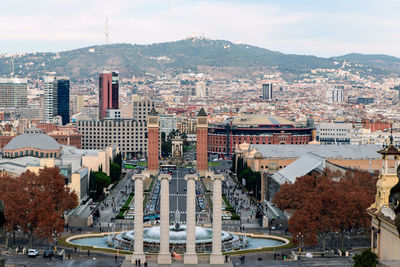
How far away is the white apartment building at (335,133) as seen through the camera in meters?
188

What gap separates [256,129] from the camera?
187125 mm

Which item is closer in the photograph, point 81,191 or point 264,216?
point 264,216

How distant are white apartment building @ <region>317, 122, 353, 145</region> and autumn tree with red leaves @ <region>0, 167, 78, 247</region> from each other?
125m

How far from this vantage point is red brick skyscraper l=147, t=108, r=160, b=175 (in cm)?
13938

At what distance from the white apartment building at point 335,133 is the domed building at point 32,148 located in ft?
287

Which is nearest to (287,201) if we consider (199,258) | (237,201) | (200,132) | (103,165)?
(199,258)

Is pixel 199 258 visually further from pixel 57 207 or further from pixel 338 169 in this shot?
pixel 338 169

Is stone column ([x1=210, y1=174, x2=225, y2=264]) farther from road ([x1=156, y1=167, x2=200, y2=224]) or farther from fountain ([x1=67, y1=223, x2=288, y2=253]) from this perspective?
road ([x1=156, y1=167, x2=200, y2=224])

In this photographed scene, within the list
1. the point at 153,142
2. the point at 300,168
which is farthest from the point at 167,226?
the point at 153,142

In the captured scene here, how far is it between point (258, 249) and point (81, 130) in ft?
394

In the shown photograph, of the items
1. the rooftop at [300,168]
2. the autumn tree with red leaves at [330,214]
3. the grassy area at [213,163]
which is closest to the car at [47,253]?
the autumn tree with red leaves at [330,214]

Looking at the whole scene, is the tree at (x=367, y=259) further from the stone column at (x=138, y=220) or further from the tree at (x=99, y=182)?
the tree at (x=99, y=182)

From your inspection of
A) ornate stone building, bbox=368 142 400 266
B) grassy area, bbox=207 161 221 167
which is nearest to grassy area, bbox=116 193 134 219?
ornate stone building, bbox=368 142 400 266

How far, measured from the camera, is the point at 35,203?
6209cm
